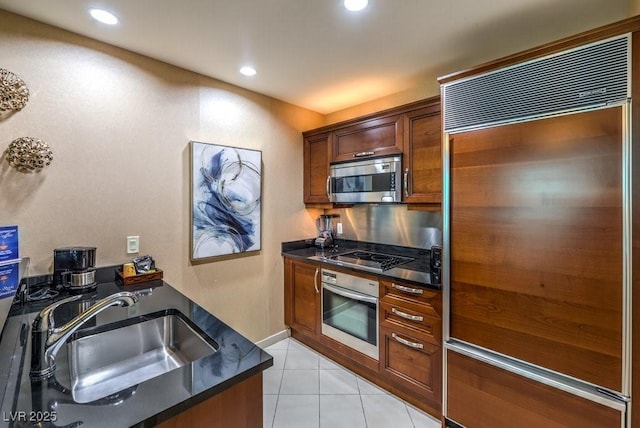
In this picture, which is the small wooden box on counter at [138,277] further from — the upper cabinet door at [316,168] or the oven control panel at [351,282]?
the upper cabinet door at [316,168]

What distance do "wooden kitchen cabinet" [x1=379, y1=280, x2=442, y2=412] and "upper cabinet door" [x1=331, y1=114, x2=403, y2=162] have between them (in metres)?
1.13

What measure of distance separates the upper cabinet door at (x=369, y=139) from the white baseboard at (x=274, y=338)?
1867 mm

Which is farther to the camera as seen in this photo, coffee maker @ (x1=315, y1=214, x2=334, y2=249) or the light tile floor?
coffee maker @ (x1=315, y1=214, x2=334, y2=249)

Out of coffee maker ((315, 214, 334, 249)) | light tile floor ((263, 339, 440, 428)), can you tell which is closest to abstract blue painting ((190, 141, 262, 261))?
coffee maker ((315, 214, 334, 249))

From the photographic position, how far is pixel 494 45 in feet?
6.41

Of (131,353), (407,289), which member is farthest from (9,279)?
(407,289)

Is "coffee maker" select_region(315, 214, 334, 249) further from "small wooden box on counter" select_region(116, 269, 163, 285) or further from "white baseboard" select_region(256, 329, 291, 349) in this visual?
"small wooden box on counter" select_region(116, 269, 163, 285)

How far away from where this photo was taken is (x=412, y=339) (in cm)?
197

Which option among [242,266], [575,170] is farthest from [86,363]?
[575,170]

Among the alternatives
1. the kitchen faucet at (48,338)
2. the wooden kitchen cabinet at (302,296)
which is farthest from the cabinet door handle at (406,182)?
the kitchen faucet at (48,338)

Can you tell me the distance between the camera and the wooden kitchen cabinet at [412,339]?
1.86 metres

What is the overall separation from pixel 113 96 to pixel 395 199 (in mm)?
2166

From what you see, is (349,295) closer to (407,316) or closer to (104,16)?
(407,316)

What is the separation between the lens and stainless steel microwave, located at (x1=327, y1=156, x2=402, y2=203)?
2371mm
